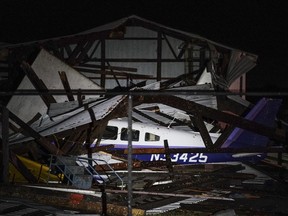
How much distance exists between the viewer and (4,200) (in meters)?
6.19

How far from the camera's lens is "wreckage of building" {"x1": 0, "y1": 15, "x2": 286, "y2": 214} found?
10.0 metres

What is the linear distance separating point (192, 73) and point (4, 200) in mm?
13147

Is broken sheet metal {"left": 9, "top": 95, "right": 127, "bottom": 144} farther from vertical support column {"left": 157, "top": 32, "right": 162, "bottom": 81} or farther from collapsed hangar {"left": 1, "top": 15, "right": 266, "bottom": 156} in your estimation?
vertical support column {"left": 157, "top": 32, "right": 162, "bottom": 81}

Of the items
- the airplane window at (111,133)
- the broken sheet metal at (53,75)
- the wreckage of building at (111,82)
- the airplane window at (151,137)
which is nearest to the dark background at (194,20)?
the wreckage of building at (111,82)

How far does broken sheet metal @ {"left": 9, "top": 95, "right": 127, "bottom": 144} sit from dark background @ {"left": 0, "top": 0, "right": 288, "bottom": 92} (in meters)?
9.37

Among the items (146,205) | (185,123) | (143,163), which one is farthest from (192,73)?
(146,205)

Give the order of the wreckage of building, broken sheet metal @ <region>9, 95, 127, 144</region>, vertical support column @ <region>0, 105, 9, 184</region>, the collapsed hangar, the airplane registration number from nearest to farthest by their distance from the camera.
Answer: vertical support column @ <region>0, 105, 9, 184</region>
broken sheet metal @ <region>9, 95, 127, 144</region>
the wreckage of building
the airplane registration number
the collapsed hangar

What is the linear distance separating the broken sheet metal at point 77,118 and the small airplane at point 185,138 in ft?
4.33

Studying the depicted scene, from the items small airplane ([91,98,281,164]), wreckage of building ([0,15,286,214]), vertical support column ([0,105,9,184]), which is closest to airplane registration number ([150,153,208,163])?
small airplane ([91,98,281,164])

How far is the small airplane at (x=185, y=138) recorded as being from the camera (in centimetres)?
1174

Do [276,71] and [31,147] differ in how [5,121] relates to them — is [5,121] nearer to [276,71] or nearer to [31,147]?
[31,147]

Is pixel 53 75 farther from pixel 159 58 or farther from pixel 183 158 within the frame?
pixel 159 58

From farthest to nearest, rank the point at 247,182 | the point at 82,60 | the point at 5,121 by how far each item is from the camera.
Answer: the point at 82,60 → the point at 247,182 → the point at 5,121

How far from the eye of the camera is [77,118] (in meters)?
10.4
